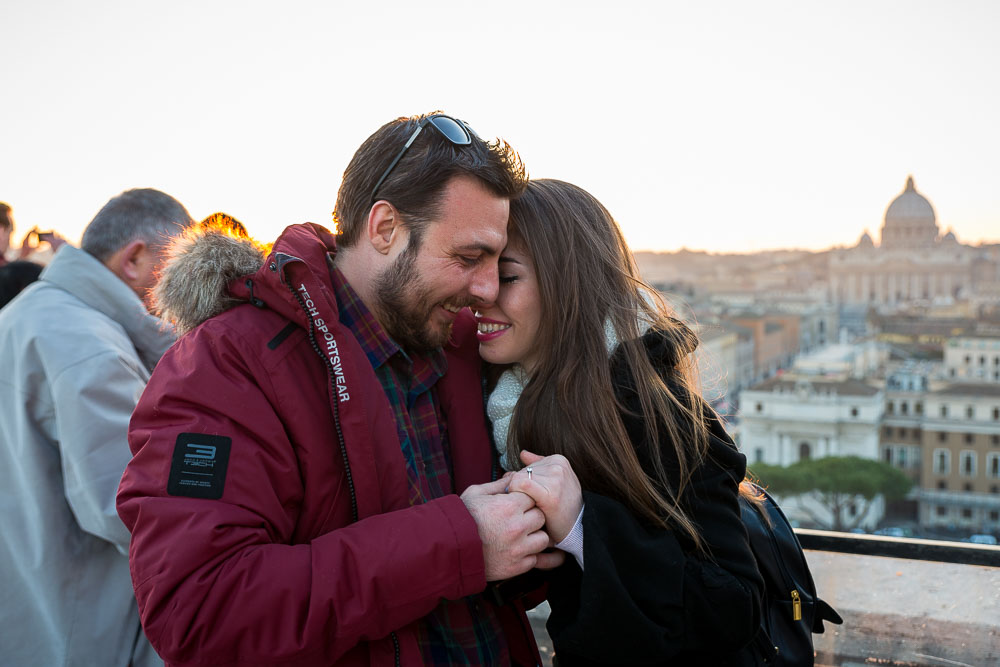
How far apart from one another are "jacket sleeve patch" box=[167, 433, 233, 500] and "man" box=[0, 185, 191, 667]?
1.48 feet

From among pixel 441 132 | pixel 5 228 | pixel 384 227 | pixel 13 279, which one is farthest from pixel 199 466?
pixel 5 228

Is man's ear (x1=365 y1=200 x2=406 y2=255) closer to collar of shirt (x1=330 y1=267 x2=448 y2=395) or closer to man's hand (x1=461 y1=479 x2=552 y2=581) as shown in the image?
collar of shirt (x1=330 y1=267 x2=448 y2=395)

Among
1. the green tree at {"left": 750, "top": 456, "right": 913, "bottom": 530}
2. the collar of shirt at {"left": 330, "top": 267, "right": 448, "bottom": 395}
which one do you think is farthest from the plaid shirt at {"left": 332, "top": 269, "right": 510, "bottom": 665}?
the green tree at {"left": 750, "top": 456, "right": 913, "bottom": 530}

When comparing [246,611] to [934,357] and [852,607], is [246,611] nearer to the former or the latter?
[852,607]

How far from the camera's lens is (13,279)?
201 cm

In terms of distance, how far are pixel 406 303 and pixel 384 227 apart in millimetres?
98

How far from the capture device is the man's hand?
2.94 ft

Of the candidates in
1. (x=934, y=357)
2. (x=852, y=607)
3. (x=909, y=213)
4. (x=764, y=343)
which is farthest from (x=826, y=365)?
(x=909, y=213)

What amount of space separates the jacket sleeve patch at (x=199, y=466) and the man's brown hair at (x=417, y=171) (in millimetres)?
348

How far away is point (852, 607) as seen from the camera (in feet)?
5.32

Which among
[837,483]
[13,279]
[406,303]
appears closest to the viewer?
[406,303]

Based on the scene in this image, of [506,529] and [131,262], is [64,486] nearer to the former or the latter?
[131,262]

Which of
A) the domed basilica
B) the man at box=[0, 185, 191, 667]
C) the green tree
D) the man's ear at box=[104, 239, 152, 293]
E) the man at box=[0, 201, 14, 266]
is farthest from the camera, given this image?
the domed basilica

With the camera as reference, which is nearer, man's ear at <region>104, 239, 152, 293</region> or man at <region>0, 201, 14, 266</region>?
man's ear at <region>104, 239, 152, 293</region>
